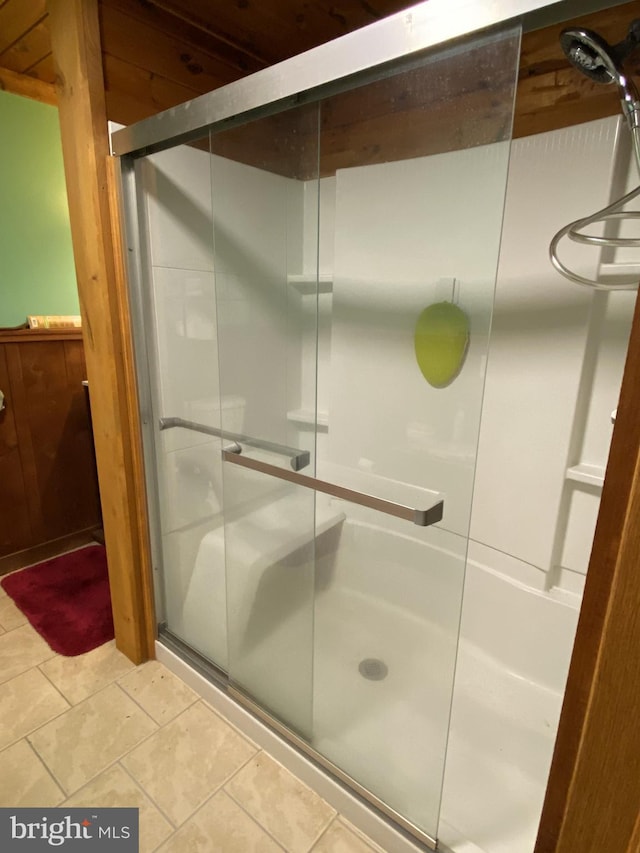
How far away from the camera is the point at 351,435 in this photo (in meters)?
1.52

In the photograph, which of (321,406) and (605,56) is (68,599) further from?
(605,56)

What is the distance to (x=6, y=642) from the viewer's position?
175 cm

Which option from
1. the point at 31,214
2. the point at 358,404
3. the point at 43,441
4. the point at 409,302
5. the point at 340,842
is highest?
the point at 31,214

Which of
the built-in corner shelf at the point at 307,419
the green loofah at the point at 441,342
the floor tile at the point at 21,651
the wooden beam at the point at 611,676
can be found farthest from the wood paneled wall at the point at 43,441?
the wooden beam at the point at 611,676

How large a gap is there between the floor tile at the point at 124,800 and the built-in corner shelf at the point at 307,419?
1.13 m

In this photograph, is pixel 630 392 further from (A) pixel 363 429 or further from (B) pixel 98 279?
(B) pixel 98 279

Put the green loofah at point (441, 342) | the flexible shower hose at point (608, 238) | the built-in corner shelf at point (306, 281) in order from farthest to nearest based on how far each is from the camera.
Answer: the built-in corner shelf at point (306, 281)
the green loofah at point (441, 342)
the flexible shower hose at point (608, 238)

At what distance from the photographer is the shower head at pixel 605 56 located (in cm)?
83

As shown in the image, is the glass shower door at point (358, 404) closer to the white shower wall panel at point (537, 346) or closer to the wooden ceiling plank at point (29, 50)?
the white shower wall panel at point (537, 346)

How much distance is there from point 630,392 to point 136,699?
5.65 ft

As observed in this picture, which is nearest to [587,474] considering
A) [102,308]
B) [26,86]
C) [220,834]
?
[220,834]

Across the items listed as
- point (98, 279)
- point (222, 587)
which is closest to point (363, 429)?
point (222, 587)

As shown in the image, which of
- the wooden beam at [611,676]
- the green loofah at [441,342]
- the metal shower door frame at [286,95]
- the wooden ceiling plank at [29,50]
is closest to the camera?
the wooden beam at [611,676]
